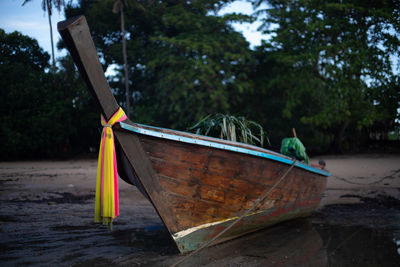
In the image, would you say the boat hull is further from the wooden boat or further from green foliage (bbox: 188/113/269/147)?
green foliage (bbox: 188/113/269/147)

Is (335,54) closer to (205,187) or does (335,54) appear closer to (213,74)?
(213,74)

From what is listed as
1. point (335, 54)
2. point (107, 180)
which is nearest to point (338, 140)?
point (335, 54)

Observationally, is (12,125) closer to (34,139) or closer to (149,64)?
(34,139)

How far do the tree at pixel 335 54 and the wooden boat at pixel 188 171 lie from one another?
383 inches

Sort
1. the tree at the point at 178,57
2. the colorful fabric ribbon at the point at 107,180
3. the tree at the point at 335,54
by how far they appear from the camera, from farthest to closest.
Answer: the tree at the point at 178,57, the tree at the point at 335,54, the colorful fabric ribbon at the point at 107,180

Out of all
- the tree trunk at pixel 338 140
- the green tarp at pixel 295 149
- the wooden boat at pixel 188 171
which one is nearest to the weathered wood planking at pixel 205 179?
the wooden boat at pixel 188 171

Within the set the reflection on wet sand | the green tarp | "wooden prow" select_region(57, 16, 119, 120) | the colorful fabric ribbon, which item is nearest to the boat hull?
the reflection on wet sand

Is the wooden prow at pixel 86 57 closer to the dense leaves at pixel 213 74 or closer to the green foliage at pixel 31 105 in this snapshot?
the dense leaves at pixel 213 74

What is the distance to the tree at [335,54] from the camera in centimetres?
1442

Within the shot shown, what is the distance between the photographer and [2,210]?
21.3ft

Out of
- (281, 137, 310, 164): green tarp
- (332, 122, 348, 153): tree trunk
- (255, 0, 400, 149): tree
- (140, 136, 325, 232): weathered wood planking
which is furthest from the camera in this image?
(332, 122, 348, 153): tree trunk

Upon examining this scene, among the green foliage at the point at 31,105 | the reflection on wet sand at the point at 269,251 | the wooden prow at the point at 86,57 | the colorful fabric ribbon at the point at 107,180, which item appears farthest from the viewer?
the green foliage at the point at 31,105

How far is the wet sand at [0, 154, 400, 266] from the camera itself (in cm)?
411

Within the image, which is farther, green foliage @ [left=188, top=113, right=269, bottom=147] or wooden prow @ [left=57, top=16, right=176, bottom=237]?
green foliage @ [left=188, top=113, right=269, bottom=147]
